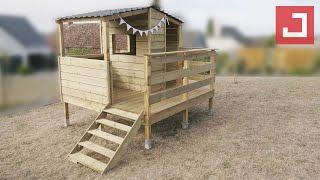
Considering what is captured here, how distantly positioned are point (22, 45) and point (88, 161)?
18.2 meters

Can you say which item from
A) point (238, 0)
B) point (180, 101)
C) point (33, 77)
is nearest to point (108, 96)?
point (180, 101)

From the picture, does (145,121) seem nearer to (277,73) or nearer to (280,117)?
(280,117)

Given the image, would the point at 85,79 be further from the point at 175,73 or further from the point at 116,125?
the point at 175,73

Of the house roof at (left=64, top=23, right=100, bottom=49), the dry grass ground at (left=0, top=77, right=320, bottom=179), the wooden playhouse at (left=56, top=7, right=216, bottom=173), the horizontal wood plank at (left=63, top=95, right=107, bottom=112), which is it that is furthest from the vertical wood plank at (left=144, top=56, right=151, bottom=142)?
the house roof at (left=64, top=23, right=100, bottom=49)

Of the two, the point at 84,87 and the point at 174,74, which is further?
the point at 84,87

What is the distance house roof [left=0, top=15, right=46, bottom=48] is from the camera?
22008 millimetres

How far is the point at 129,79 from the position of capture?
850 centimetres

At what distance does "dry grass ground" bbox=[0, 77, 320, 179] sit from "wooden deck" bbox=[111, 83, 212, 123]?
817 mm

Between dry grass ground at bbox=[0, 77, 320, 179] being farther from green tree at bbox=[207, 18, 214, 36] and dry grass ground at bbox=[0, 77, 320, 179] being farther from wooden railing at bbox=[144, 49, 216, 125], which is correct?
green tree at bbox=[207, 18, 214, 36]

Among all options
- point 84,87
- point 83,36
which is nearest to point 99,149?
point 84,87

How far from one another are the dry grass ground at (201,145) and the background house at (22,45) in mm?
7057

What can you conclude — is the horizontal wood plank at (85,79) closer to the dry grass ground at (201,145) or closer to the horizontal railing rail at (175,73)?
the horizontal railing rail at (175,73)

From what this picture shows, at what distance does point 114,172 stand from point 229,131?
3.39 metres

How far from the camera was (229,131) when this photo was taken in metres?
7.47
